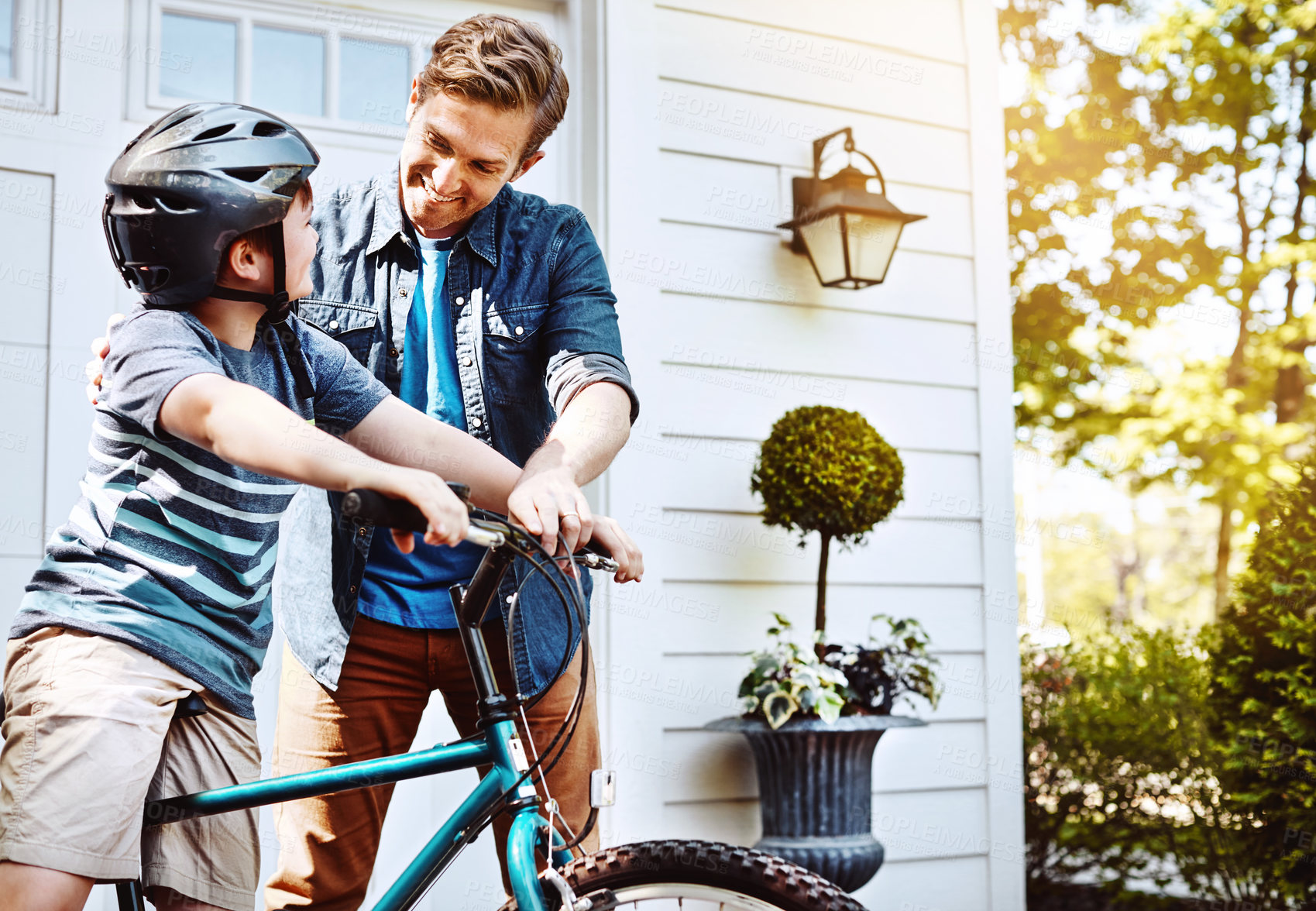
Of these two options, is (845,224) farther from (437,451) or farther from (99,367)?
(99,367)

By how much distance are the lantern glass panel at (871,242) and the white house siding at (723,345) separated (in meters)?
0.14

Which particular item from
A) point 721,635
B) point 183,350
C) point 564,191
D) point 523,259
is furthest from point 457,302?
point 721,635

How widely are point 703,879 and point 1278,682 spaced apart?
3.13 m

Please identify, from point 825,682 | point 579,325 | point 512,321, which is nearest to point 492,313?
point 512,321

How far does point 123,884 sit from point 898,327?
2670 mm

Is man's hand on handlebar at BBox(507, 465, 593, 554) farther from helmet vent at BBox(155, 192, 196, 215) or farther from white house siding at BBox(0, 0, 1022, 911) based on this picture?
white house siding at BBox(0, 0, 1022, 911)

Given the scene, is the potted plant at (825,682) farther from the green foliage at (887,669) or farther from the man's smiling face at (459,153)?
the man's smiling face at (459,153)

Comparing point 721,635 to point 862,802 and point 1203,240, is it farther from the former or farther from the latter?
point 1203,240

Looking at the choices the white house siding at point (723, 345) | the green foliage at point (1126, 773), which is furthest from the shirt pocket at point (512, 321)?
the green foliage at point (1126, 773)

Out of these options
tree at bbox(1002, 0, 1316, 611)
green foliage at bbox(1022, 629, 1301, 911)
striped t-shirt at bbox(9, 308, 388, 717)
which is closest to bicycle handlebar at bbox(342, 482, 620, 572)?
striped t-shirt at bbox(9, 308, 388, 717)

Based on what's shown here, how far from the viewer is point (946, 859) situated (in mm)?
3230

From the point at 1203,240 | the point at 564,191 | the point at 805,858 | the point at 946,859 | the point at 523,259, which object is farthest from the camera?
the point at 1203,240

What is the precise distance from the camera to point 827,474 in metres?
2.84

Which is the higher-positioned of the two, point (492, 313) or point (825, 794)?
point (492, 313)
